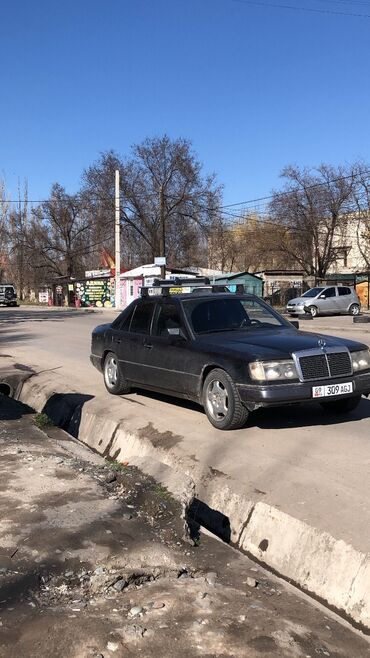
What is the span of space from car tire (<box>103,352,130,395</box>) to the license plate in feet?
11.0

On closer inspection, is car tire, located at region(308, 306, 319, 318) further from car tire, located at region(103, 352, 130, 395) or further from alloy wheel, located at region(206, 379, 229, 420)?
alloy wheel, located at region(206, 379, 229, 420)

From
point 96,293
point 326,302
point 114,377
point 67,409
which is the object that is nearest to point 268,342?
point 114,377

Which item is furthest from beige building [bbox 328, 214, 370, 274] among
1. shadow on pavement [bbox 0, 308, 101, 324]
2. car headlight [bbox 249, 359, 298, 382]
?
car headlight [bbox 249, 359, 298, 382]

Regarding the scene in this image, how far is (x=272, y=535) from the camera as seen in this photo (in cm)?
429

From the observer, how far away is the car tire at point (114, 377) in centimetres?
876

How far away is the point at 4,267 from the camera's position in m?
86.0

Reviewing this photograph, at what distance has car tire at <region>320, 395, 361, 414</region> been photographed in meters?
7.16

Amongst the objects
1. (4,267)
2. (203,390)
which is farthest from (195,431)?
(4,267)

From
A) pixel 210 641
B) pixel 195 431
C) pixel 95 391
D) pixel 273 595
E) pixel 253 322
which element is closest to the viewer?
pixel 210 641

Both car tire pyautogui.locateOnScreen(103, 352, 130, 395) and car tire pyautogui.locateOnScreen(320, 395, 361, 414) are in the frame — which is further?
car tire pyautogui.locateOnScreen(103, 352, 130, 395)

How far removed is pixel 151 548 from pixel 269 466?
1843 millimetres

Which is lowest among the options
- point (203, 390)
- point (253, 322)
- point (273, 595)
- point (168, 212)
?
point (273, 595)

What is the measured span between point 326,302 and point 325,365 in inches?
1077

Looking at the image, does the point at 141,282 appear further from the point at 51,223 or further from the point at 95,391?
the point at 95,391
